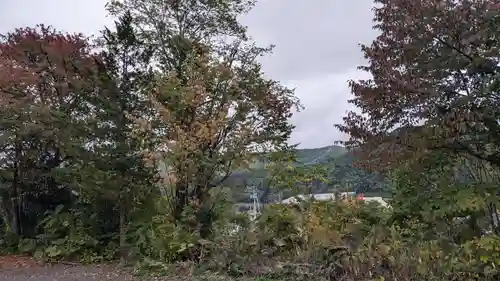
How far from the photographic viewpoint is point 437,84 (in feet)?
18.7

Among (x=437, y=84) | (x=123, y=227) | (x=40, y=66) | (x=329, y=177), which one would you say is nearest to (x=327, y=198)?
(x=329, y=177)

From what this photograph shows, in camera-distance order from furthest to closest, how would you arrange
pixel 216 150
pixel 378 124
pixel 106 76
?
pixel 106 76, pixel 216 150, pixel 378 124

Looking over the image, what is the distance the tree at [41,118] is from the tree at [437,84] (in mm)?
5776

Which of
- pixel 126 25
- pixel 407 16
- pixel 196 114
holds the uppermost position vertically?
pixel 126 25

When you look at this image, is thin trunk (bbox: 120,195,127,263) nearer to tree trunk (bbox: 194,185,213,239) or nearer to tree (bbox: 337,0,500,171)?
tree trunk (bbox: 194,185,213,239)

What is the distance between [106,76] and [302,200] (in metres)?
4.68

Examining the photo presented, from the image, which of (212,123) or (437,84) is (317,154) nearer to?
(212,123)

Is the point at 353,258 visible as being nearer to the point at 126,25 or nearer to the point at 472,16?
the point at 472,16

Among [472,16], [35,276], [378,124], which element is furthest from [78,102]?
[472,16]

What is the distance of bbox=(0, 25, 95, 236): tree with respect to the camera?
884 cm

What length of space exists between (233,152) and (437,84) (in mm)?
3840

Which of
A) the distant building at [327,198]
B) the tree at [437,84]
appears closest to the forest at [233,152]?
the tree at [437,84]

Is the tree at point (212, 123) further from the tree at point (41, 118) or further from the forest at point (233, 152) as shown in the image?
the tree at point (41, 118)

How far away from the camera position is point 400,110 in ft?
19.9
